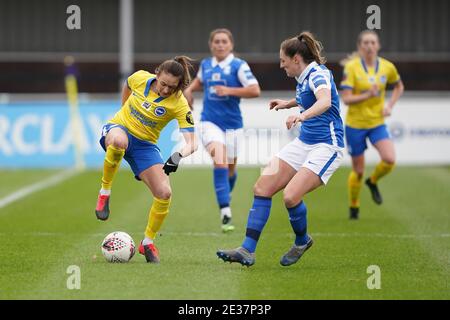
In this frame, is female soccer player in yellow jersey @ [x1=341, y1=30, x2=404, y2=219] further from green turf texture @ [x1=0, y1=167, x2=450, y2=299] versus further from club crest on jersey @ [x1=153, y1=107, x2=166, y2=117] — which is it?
club crest on jersey @ [x1=153, y1=107, x2=166, y2=117]

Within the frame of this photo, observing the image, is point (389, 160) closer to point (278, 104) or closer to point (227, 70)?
point (227, 70)

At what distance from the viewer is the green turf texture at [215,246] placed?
7871 mm

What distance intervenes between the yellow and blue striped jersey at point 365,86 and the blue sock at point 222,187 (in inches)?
77.1

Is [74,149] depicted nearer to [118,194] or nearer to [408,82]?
[118,194]

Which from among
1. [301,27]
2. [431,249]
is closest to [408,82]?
[301,27]

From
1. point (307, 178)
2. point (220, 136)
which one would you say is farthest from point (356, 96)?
point (307, 178)

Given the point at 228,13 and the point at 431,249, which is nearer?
the point at 431,249

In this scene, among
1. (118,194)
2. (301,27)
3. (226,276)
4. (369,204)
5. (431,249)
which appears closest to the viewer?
(226,276)

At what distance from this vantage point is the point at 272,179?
883 centimetres

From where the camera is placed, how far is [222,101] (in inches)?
486

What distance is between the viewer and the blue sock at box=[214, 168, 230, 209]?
39.2ft

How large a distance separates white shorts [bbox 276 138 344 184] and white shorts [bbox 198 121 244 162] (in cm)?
330

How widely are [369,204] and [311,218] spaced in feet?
5.94

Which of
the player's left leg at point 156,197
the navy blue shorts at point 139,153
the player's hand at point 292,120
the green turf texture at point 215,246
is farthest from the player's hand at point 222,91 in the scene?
the player's hand at point 292,120
